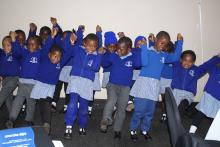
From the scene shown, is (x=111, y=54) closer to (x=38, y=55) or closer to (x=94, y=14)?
(x=38, y=55)

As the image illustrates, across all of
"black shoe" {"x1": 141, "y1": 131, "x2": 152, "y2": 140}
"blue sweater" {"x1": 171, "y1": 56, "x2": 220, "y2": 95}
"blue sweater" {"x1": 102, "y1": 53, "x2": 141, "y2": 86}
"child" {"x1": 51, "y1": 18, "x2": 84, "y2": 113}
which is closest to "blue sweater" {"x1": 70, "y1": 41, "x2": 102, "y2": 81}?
"blue sweater" {"x1": 102, "y1": 53, "x2": 141, "y2": 86}

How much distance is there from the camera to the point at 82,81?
3.57 meters

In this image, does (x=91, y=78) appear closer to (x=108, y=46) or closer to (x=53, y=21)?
(x=108, y=46)

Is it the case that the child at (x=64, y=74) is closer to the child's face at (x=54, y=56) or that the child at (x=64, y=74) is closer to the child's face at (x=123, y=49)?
the child's face at (x=54, y=56)

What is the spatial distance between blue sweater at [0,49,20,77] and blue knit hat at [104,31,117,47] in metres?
1.23

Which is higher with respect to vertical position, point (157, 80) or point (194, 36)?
point (194, 36)

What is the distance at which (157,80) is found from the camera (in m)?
3.61

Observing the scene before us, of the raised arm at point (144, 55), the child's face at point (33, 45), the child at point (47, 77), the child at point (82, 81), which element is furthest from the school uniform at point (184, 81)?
the child's face at point (33, 45)

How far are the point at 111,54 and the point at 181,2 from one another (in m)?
1.86

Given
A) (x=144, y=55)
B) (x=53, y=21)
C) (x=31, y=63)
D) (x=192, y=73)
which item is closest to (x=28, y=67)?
(x=31, y=63)

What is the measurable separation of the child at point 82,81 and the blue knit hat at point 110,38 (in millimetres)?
636

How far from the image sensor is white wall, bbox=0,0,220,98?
15.9 ft

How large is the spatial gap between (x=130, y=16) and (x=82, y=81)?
1.81 m

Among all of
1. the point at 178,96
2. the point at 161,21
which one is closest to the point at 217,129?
the point at 178,96
